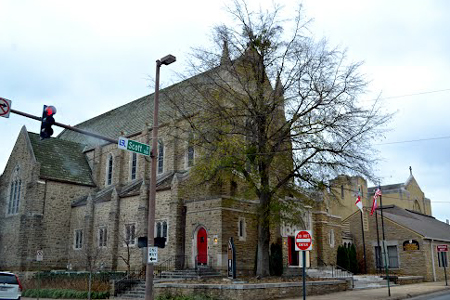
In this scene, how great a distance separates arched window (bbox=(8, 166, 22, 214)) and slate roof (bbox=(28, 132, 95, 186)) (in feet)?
9.10

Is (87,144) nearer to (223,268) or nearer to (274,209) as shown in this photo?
(223,268)

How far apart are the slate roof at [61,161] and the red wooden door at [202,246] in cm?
1630

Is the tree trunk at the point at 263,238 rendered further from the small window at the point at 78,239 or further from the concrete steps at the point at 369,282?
the small window at the point at 78,239

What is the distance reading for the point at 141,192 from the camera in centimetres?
3023

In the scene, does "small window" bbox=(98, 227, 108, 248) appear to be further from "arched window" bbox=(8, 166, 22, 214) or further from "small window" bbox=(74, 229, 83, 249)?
"arched window" bbox=(8, 166, 22, 214)

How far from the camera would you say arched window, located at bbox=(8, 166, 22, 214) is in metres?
38.0

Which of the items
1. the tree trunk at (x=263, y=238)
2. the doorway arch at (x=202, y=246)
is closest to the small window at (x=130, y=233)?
the doorway arch at (x=202, y=246)

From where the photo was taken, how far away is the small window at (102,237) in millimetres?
33812

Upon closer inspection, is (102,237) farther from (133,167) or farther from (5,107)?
(5,107)

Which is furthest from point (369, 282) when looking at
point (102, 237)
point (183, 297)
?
point (102, 237)

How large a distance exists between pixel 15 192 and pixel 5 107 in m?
30.3

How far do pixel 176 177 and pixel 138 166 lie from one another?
362 inches

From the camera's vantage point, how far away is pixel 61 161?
39625 millimetres

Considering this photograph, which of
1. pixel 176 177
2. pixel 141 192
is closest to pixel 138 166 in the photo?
pixel 141 192
